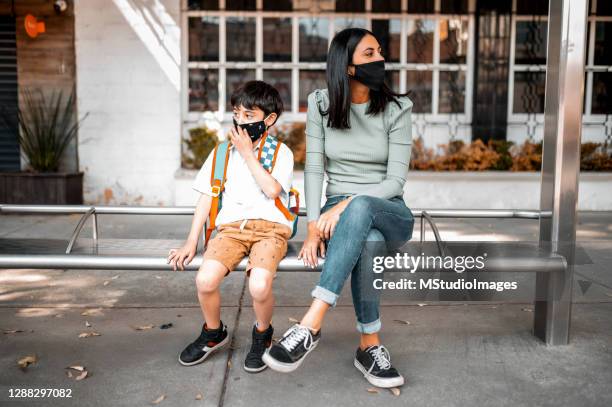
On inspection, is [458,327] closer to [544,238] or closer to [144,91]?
[544,238]

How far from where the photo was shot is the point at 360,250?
2.66m

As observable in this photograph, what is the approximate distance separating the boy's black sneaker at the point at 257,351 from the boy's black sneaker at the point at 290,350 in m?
0.31

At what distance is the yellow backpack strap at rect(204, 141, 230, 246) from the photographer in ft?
9.84

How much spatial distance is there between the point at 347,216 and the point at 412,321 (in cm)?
120

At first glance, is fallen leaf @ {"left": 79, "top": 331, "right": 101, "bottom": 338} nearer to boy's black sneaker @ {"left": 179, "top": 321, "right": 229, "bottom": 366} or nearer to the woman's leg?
boy's black sneaker @ {"left": 179, "top": 321, "right": 229, "bottom": 366}

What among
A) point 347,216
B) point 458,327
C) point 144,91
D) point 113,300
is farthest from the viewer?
point 144,91

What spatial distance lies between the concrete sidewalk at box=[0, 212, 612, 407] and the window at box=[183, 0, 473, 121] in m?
4.42

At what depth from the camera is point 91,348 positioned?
3109mm

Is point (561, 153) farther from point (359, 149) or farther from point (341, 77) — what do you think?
point (341, 77)

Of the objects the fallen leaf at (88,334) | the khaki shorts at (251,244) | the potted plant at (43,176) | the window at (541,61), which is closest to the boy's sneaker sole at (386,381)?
the khaki shorts at (251,244)

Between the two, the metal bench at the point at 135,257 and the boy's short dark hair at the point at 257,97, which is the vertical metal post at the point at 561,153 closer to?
the metal bench at the point at 135,257

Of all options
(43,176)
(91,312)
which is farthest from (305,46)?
(91,312)

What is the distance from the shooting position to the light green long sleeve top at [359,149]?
2996mm

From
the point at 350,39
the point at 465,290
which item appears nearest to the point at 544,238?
the point at 465,290
